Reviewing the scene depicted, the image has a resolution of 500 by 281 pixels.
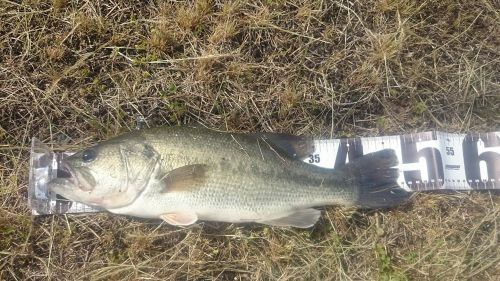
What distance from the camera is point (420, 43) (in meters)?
4.27

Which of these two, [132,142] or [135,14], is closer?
[132,142]

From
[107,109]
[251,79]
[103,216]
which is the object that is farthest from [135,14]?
[103,216]

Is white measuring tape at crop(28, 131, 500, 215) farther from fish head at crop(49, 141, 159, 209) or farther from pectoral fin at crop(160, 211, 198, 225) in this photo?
fish head at crop(49, 141, 159, 209)

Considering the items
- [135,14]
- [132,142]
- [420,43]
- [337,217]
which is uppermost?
[135,14]

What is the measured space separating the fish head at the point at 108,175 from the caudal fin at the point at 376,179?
1.54 metres

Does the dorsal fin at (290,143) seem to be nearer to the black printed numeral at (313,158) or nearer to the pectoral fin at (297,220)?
the black printed numeral at (313,158)

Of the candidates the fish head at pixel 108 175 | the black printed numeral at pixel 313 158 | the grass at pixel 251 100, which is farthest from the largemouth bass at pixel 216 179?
the grass at pixel 251 100

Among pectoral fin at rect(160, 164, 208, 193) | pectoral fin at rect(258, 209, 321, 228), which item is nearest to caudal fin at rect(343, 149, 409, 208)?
pectoral fin at rect(258, 209, 321, 228)

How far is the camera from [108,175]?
333cm

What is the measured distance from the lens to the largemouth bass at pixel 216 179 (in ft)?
11.0

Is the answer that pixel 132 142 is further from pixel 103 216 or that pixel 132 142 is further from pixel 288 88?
pixel 288 88

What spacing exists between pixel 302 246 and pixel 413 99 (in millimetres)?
1567

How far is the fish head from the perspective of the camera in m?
3.32

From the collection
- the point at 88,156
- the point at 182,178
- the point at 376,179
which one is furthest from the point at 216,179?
the point at 376,179
